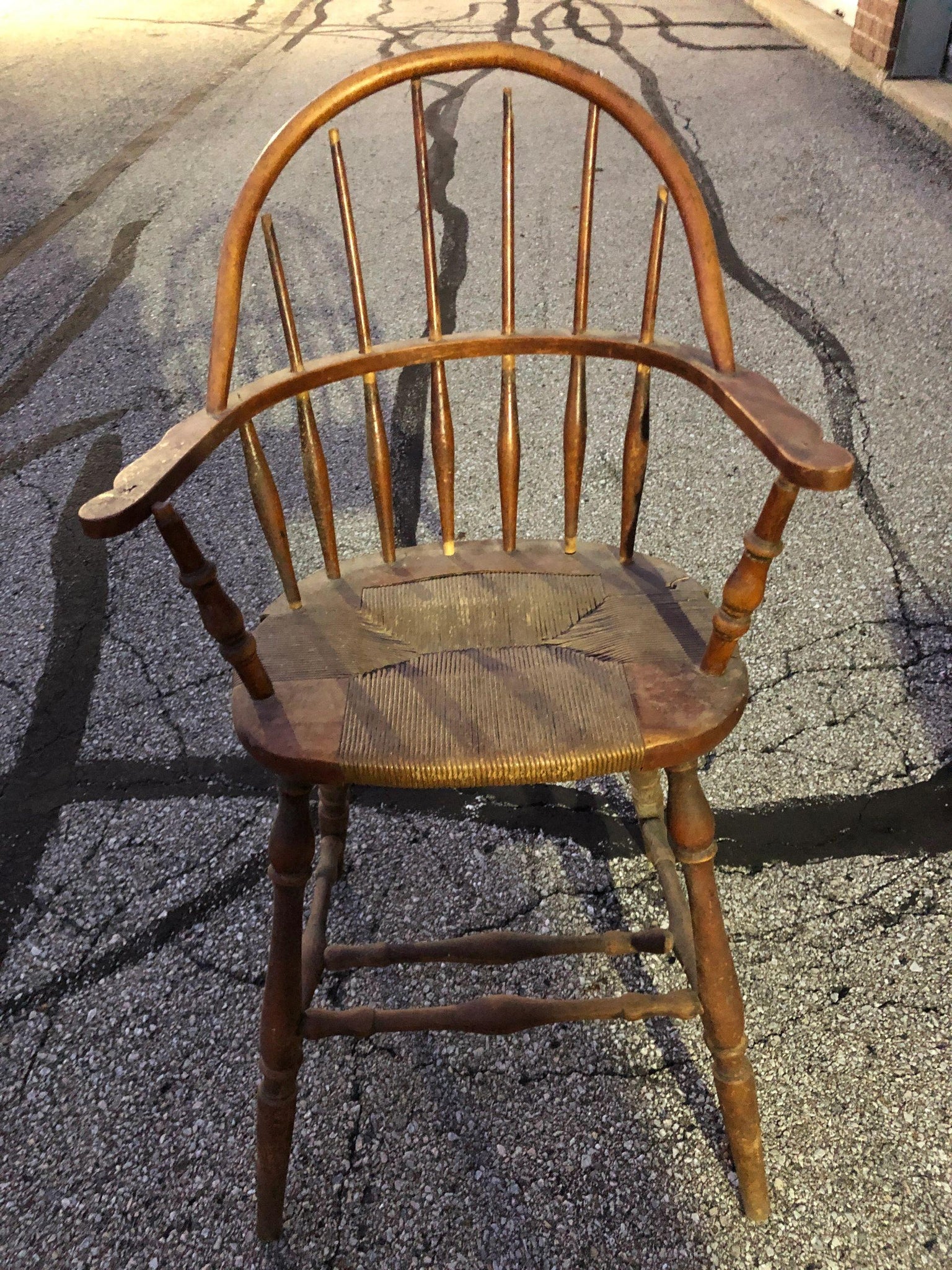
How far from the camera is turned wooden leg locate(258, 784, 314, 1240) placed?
1053 millimetres

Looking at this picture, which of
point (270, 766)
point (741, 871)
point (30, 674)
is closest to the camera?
point (270, 766)

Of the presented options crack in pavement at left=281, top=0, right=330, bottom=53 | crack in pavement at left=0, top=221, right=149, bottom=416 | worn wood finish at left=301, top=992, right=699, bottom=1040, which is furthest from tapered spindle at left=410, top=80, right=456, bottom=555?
crack in pavement at left=281, top=0, right=330, bottom=53

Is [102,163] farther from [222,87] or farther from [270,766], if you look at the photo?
[270,766]

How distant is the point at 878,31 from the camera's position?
4.12 metres

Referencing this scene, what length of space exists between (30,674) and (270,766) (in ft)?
3.71

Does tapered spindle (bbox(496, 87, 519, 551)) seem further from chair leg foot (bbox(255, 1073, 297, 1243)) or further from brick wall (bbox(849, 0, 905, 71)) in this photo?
brick wall (bbox(849, 0, 905, 71))

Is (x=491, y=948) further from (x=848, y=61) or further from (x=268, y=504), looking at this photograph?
(x=848, y=61)

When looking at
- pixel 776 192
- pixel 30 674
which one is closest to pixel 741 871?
pixel 30 674

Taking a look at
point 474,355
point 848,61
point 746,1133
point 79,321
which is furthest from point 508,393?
point 848,61

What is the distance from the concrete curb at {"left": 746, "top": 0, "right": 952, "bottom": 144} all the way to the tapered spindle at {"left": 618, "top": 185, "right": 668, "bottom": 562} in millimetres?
3298

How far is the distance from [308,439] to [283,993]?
2.05 ft

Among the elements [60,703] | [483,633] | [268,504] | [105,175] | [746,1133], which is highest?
[268,504]

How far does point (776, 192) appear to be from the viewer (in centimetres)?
349

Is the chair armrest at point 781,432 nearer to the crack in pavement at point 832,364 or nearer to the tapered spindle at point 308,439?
the tapered spindle at point 308,439
